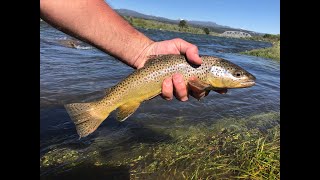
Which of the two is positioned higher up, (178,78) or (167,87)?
(178,78)

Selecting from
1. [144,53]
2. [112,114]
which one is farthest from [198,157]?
[112,114]

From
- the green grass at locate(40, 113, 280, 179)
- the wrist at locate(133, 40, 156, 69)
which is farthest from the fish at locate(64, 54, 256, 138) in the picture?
the green grass at locate(40, 113, 280, 179)

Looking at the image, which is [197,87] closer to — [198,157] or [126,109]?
[126,109]

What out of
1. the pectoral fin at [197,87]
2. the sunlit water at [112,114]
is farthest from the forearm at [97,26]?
the sunlit water at [112,114]

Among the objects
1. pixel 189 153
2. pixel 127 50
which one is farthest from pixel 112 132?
pixel 127 50
